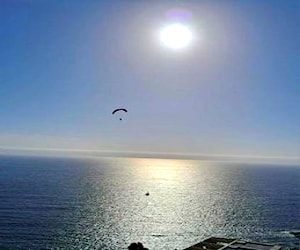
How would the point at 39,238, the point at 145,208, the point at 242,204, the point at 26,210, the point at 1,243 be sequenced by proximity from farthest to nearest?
the point at 242,204, the point at 145,208, the point at 26,210, the point at 39,238, the point at 1,243

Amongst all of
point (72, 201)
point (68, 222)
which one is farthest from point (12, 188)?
point (68, 222)

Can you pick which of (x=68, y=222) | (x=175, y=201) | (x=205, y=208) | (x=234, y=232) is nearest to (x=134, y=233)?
(x=68, y=222)

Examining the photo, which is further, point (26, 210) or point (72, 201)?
point (72, 201)

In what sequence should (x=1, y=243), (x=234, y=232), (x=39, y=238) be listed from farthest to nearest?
1. (x=234, y=232)
2. (x=39, y=238)
3. (x=1, y=243)

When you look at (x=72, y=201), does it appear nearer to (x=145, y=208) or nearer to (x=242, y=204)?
(x=145, y=208)

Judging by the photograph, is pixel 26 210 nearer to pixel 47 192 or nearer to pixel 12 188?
pixel 47 192

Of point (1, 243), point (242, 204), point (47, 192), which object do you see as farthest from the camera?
point (47, 192)

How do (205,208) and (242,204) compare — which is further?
(242,204)

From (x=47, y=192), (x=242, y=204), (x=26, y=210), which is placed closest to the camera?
(x=26, y=210)
